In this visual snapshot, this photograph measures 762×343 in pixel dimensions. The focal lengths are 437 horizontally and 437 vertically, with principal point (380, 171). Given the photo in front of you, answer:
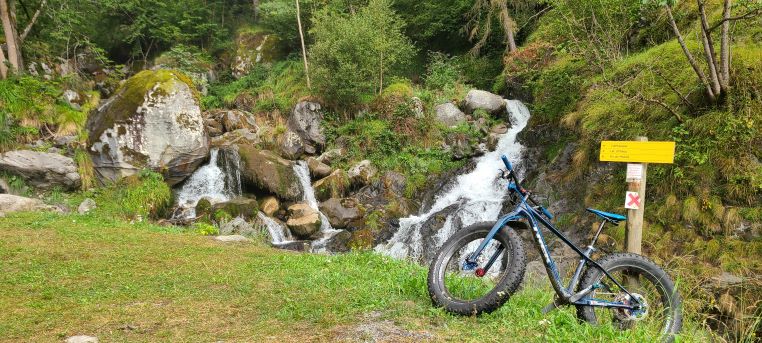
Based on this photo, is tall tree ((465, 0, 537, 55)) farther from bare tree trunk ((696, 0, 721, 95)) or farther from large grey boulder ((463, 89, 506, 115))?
bare tree trunk ((696, 0, 721, 95))

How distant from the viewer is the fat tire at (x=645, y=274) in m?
3.27

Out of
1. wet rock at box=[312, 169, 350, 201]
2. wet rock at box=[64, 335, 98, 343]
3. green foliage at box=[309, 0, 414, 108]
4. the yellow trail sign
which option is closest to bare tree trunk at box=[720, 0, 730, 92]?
the yellow trail sign

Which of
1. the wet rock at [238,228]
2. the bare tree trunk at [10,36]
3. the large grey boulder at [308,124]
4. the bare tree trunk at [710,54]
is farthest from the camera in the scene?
the large grey boulder at [308,124]

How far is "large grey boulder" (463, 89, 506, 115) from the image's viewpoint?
16656 millimetres

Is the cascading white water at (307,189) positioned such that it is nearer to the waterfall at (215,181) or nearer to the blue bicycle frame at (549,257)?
the waterfall at (215,181)

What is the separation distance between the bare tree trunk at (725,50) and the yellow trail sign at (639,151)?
2.92 metres

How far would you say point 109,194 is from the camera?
453 inches

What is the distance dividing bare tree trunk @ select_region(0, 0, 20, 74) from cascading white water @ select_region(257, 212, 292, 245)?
975 centimetres

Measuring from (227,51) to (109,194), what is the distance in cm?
1544

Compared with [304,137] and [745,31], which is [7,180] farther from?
[745,31]

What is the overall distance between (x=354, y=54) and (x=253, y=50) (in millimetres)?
10529

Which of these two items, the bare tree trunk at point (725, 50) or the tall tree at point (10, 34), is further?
the tall tree at point (10, 34)

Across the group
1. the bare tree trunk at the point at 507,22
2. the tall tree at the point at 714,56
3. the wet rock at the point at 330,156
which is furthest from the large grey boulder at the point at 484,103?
the tall tree at the point at 714,56

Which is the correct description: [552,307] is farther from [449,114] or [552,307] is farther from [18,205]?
[449,114]
